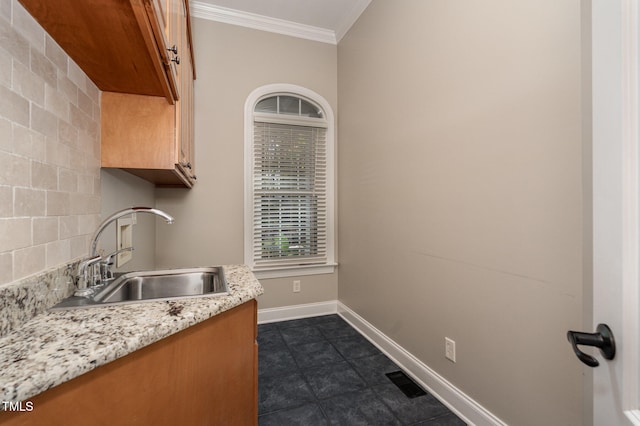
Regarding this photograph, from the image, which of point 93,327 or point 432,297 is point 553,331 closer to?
point 432,297

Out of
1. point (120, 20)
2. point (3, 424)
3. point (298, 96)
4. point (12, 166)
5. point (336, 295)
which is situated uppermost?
point (298, 96)

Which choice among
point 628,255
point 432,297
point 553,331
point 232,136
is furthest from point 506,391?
point 232,136

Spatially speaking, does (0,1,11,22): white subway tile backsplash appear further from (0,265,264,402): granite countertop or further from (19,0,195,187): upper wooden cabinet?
(0,265,264,402): granite countertop

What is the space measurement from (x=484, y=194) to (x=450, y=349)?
91cm

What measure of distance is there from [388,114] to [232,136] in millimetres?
1481

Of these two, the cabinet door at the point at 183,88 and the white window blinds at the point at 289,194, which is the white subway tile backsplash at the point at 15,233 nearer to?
the cabinet door at the point at 183,88

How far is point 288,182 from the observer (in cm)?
294

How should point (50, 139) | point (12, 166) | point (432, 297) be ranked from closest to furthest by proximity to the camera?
point (12, 166), point (50, 139), point (432, 297)

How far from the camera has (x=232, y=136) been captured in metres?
2.73

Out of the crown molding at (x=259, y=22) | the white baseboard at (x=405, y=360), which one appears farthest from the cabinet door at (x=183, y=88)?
the white baseboard at (x=405, y=360)

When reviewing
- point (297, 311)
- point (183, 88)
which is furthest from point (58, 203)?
point (297, 311)

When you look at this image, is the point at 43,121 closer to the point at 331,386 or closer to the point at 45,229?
the point at 45,229

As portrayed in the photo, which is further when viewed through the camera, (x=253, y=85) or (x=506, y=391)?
(x=253, y=85)

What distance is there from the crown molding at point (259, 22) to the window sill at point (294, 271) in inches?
95.1
